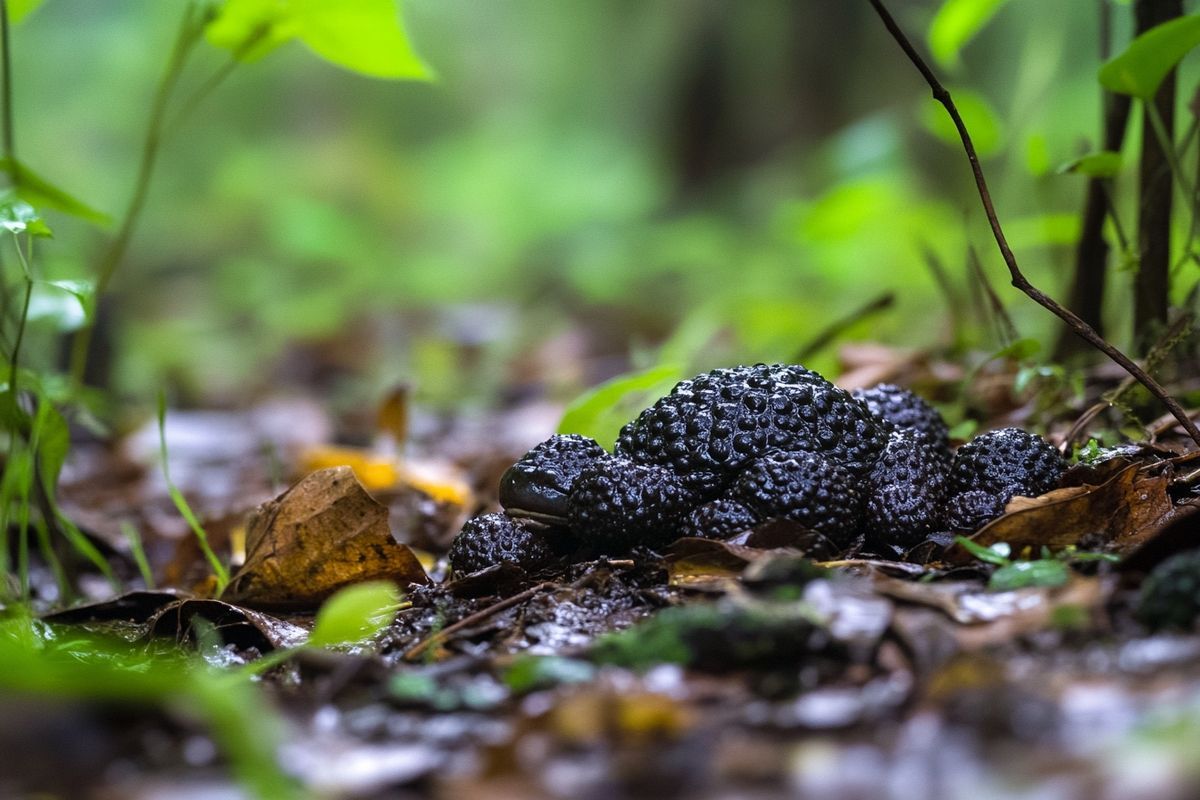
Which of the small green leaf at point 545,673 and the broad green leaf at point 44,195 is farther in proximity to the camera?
the broad green leaf at point 44,195

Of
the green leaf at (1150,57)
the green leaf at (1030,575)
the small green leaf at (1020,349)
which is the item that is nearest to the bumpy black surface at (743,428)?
the green leaf at (1030,575)

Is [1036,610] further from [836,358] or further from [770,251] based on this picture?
[770,251]

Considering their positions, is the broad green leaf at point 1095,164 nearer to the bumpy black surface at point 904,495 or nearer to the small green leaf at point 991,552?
the bumpy black surface at point 904,495

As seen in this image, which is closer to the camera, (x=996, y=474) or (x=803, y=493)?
(x=803, y=493)

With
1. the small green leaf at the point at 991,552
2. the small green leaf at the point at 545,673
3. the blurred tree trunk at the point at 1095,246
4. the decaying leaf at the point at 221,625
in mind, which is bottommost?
the decaying leaf at the point at 221,625

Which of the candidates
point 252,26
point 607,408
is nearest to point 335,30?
point 252,26

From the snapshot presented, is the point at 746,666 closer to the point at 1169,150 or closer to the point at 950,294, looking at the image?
the point at 1169,150

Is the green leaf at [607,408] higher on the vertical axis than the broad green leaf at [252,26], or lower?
lower
